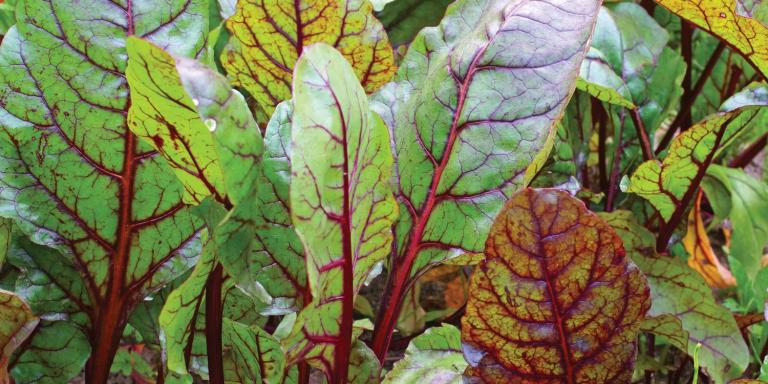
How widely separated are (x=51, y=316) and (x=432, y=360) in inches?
17.7

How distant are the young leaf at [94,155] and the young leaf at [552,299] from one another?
376 mm

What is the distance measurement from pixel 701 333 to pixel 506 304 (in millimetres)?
461

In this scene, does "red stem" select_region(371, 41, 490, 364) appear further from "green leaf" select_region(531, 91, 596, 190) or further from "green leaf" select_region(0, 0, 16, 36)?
"green leaf" select_region(0, 0, 16, 36)

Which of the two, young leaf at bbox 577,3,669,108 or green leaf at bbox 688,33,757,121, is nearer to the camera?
young leaf at bbox 577,3,669,108

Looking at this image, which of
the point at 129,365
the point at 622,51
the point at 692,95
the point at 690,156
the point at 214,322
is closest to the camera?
the point at 214,322

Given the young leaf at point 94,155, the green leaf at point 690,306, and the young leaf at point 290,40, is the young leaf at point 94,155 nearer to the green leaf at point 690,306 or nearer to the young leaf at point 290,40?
the young leaf at point 290,40

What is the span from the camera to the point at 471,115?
871 millimetres

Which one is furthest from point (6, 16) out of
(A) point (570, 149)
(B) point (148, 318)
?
(A) point (570, 149)

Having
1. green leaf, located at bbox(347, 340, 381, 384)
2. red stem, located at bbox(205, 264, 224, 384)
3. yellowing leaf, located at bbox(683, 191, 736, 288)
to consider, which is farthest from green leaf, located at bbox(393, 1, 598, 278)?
yellowing leaf, located at bbox(683, 191, 736, 288)

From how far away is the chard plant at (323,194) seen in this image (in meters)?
0.71

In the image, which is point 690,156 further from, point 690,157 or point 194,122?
point 194,122

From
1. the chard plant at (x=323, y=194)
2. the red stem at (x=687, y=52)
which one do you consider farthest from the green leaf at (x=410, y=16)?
the red stem at (x=687, y=52)

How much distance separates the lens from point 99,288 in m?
0.96

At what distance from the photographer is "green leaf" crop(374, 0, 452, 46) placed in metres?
1.34
